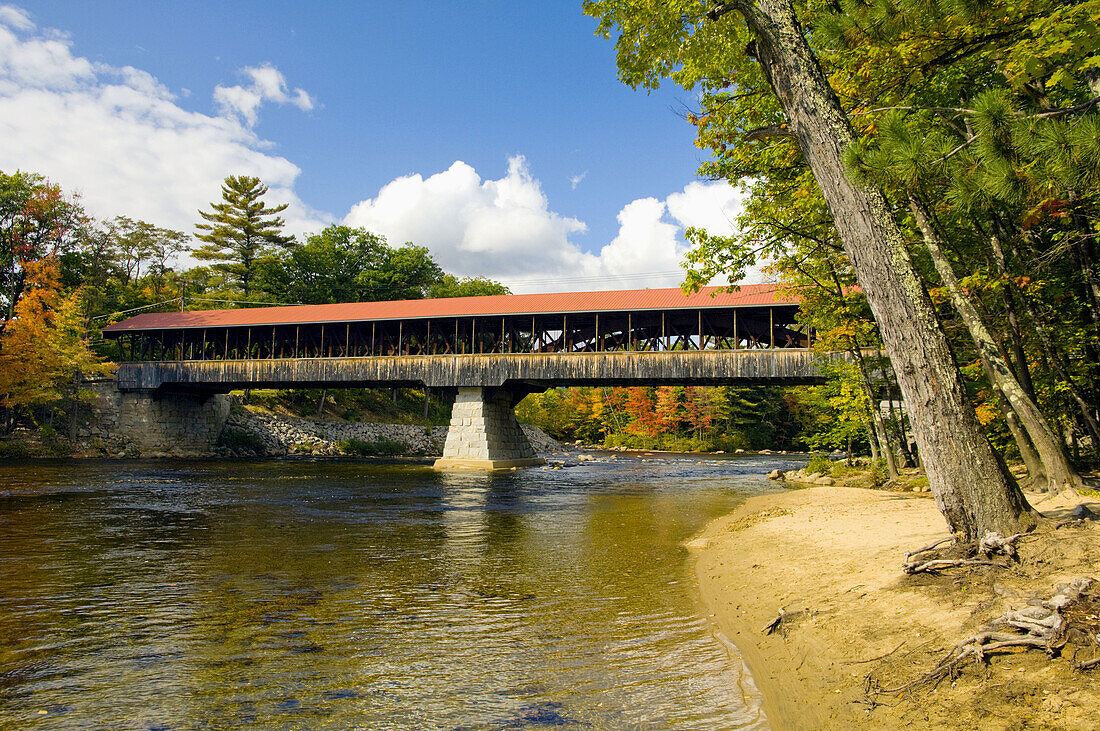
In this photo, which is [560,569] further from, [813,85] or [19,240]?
[19,240]

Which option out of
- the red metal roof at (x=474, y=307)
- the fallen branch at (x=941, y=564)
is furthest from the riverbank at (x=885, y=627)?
the red metal roof at (x=474, y=307)

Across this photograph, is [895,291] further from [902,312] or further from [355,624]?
[355,624]

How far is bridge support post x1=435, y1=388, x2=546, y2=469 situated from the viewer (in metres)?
26.0

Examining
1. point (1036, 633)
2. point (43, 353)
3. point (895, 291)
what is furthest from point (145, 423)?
point (1036, 633)

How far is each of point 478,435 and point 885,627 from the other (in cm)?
2318

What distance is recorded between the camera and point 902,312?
196 inches

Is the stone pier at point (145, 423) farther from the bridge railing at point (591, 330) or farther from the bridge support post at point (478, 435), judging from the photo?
the bridge support post at point (478, 435)

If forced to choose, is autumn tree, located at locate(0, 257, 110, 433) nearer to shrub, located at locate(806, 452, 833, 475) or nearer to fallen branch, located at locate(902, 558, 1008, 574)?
shrub, located at locate(806, 452, 833, 475)

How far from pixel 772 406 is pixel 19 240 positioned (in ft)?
156

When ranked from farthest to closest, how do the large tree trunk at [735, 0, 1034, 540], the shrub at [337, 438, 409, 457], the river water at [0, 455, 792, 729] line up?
1. the shrub at [337, 438, 409, 457]
2. the large tree trunk at [735, 0, 1034, 540]
3. the river water at [0, 455, 792, 729]

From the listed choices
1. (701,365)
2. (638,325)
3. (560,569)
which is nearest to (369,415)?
(638,325)

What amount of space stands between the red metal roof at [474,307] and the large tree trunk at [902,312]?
15.5 metres

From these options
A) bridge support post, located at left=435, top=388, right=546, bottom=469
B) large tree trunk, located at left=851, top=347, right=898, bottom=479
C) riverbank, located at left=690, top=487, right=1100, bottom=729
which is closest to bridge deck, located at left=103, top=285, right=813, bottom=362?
bridge support post, located at left=435, top=388, right=546, bottom=469

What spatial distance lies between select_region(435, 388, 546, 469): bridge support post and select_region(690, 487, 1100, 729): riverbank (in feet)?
63.5
